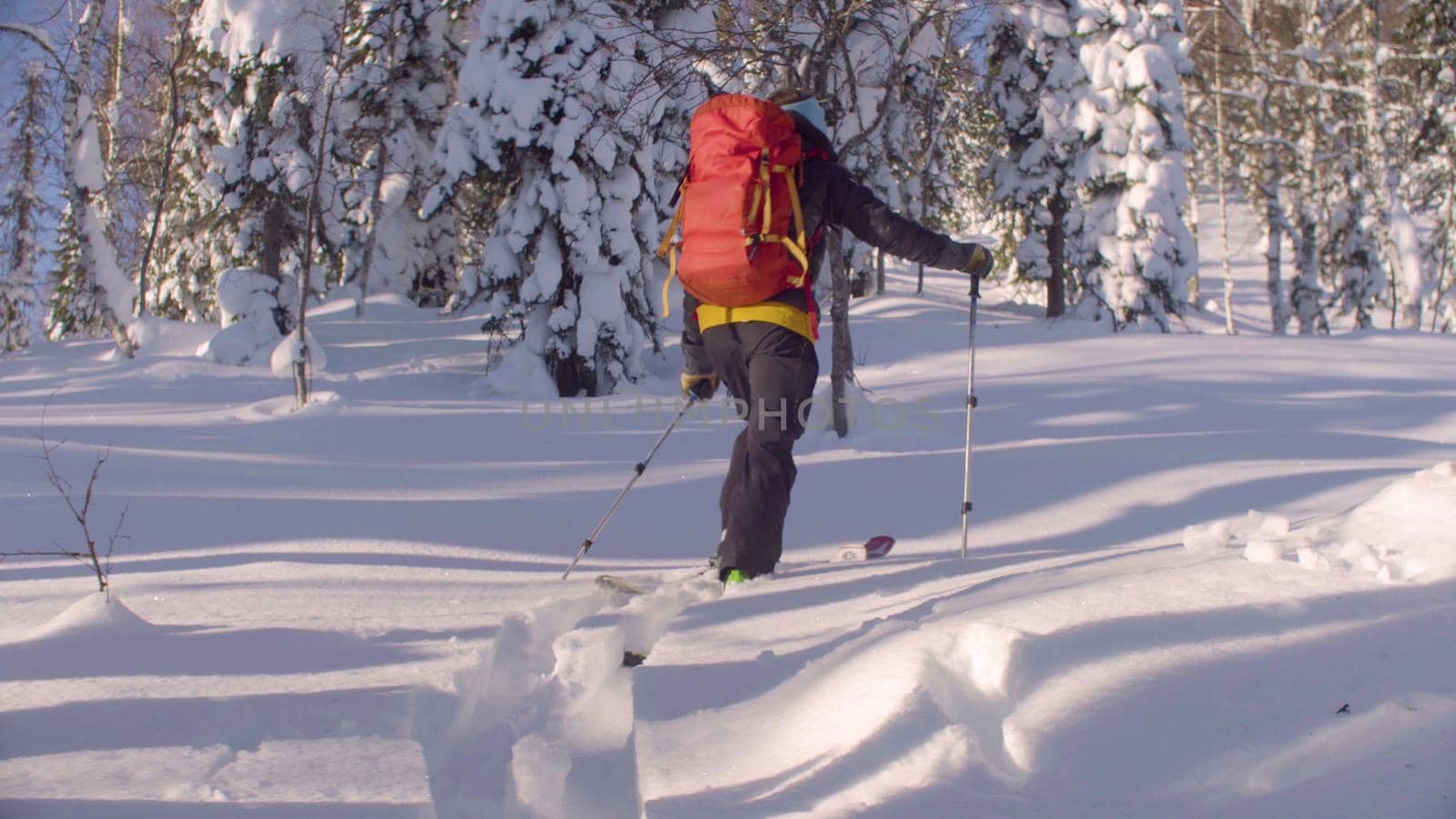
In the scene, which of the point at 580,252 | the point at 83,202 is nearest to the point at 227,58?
the point at 83,202

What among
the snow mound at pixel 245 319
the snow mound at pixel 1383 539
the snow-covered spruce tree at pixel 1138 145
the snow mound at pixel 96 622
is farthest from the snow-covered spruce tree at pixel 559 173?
the snow-covered spruce tree at pixel 1138 145

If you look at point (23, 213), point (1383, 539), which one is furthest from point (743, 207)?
point (23, 213)

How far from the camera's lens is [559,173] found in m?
12.3

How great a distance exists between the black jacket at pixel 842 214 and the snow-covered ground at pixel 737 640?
1407 mm

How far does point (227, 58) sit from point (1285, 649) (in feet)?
54.0

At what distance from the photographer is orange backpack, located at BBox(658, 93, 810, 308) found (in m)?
4.14

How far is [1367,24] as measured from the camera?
18625 millimetres

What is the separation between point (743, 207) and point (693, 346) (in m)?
0.98

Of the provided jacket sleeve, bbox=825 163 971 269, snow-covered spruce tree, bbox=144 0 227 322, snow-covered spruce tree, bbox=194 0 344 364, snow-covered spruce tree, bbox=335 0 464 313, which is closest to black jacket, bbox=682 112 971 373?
jacket sleeve, bbox=825 163 971 269

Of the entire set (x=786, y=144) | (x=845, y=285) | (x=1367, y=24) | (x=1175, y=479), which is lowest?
(x=1175, y=479)

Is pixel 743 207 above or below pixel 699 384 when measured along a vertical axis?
above

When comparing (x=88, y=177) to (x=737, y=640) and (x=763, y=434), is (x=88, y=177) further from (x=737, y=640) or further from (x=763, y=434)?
(x=737, y=640)

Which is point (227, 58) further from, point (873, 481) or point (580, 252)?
point (873, 481)

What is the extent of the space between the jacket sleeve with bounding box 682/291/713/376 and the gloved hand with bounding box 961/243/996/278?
1282 millimetres
